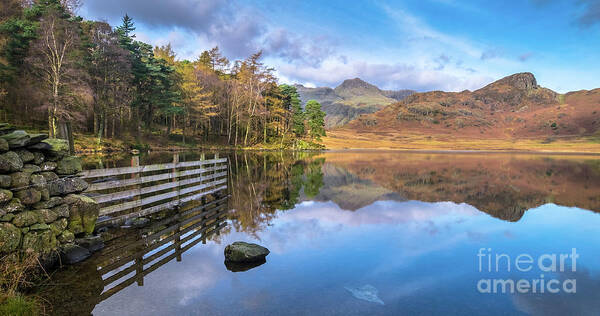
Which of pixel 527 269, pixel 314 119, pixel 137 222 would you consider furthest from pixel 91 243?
pixel 314 119

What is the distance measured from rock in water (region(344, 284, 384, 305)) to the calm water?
0.02 meters

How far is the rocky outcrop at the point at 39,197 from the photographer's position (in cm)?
626

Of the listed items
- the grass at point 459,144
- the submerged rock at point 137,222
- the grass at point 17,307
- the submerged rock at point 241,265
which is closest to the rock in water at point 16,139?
the grass at point 17,307

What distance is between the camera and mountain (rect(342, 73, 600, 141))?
5541 inches

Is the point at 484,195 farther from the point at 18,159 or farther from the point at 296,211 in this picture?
the point at 18,159

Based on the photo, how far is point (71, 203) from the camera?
25.3 ft

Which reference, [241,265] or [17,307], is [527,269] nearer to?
[241,265]

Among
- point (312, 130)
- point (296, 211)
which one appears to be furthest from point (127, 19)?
point (296, 211)

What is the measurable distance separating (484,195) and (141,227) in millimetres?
18342

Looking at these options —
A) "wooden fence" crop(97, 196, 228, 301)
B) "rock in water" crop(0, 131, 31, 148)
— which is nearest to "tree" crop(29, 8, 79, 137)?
"wooden fence" crop(97, 196, 228, 301)

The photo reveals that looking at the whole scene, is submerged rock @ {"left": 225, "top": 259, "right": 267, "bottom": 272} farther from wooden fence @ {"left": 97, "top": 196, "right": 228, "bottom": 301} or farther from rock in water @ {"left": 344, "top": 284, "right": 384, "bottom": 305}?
rock in water @ {"left": 344, "top": 284, "right": 384, "bottom": 305}

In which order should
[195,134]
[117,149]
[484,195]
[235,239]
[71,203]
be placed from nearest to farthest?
[71,203], [235,239], [484,195], [117,149], [195,134]

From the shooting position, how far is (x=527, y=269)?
738 centimetres

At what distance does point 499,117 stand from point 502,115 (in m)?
4.18
